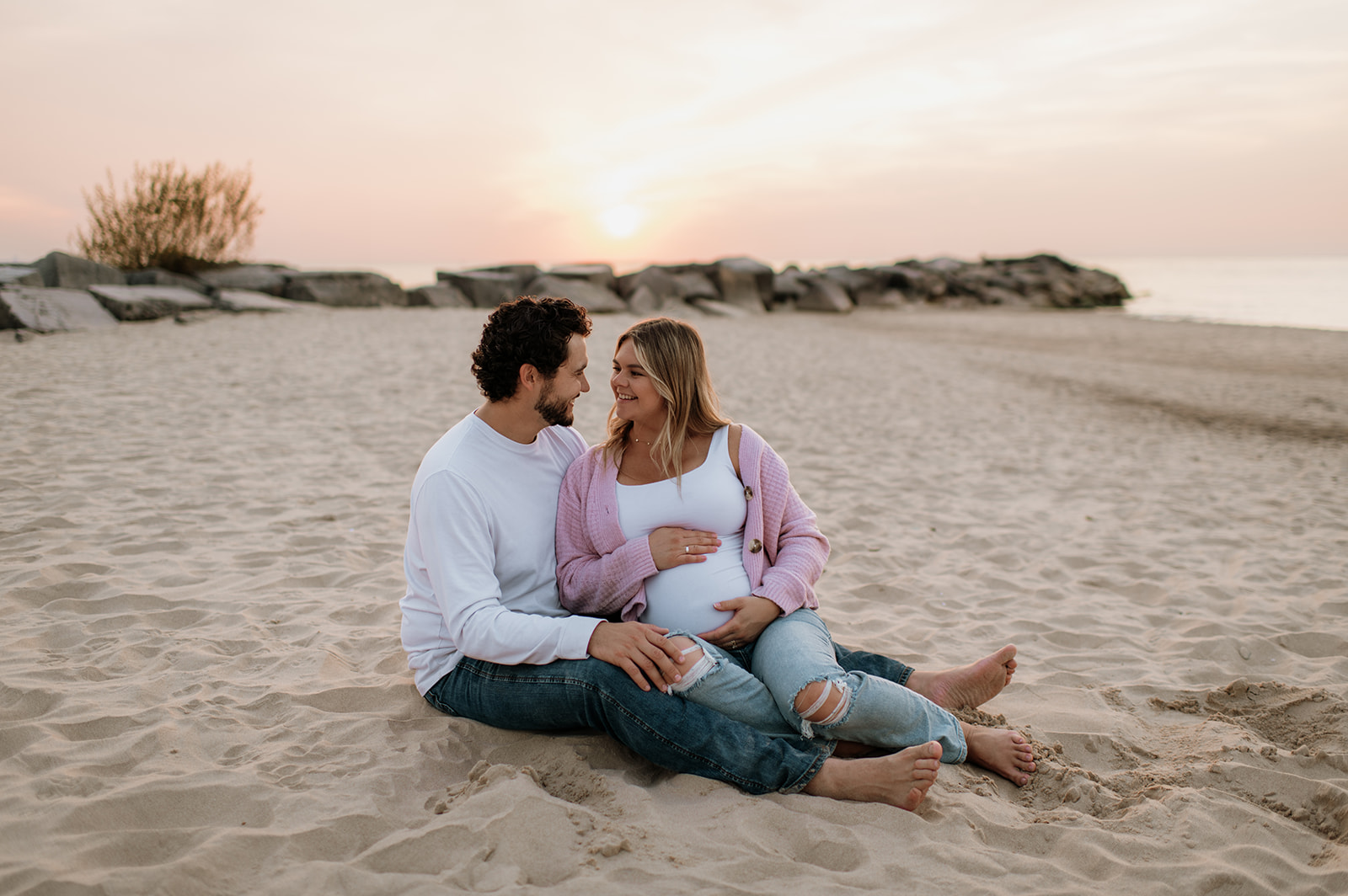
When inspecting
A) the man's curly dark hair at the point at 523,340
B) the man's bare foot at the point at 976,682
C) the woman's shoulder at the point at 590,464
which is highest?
the man's curly dark hair at the point at 523,340

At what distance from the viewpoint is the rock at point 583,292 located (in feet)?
64.1

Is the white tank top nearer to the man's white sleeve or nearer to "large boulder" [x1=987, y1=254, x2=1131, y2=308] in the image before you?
the man's white sleeve

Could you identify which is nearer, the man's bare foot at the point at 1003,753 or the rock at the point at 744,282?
the man's bare foot at the point at 1003,753

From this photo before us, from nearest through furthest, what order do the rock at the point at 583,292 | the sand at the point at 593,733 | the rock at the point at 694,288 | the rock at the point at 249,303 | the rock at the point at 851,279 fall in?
the sand at the point at 593,733, the rock at the point at 249,303, the rock at the point at 583,292, the rock at the point at 694,288, the rock at the point at 851,279

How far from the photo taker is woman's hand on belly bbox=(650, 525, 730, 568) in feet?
9.01

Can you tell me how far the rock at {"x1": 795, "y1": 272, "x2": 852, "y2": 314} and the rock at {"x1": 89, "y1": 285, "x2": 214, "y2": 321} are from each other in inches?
632

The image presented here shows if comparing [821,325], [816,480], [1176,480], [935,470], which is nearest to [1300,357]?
[821,325]

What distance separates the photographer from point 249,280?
1680 centimetres

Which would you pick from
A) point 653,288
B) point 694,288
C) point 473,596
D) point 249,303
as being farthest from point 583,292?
point 473,596

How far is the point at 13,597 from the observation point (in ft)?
11.7

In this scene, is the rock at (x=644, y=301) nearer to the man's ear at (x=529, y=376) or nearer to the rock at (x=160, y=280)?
the rock at (x=160, y=280)

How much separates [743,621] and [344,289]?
16.8 metres


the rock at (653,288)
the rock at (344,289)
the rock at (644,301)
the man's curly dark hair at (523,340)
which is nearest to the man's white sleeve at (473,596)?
the man's curly dark hair at (523,340)

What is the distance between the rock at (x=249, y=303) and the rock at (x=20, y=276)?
8.24 ft
